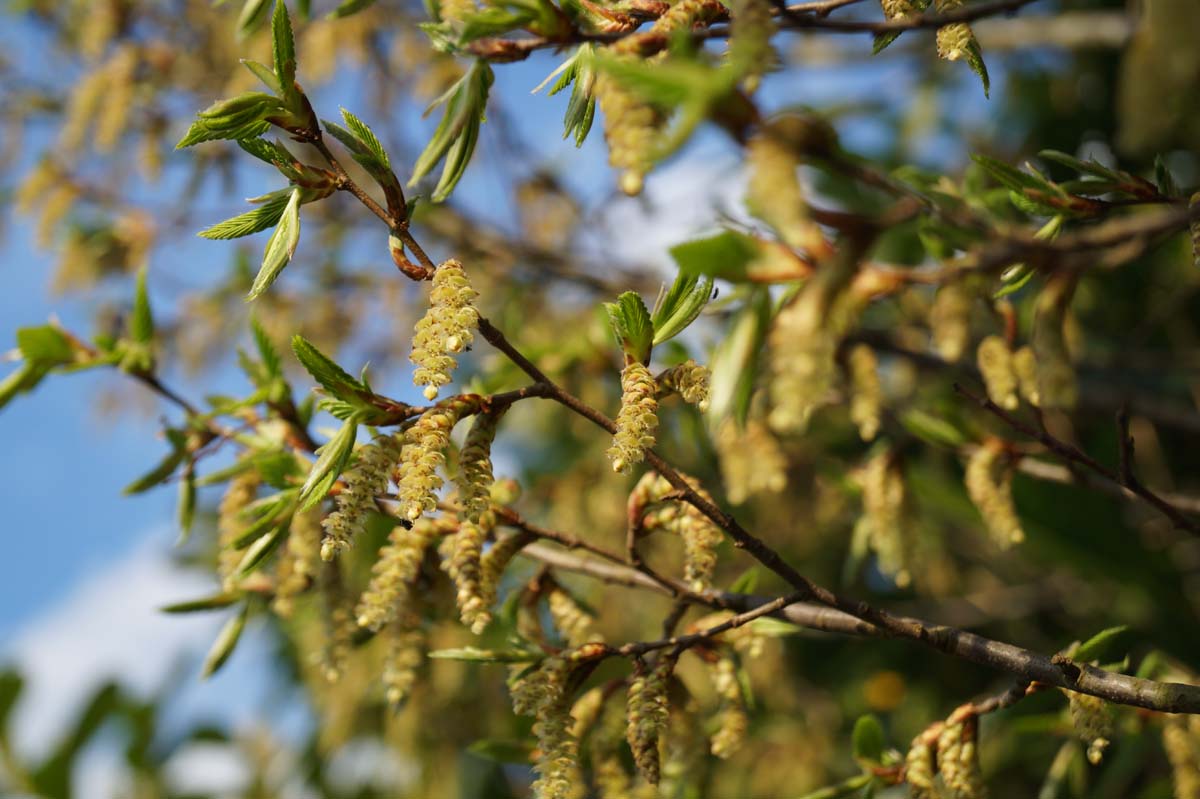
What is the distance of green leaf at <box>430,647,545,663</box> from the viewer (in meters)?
1.42

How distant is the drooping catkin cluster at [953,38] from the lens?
3.78 feet

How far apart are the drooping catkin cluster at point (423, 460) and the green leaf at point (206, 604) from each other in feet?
2.88

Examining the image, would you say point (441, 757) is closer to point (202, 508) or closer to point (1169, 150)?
point (202, 508)

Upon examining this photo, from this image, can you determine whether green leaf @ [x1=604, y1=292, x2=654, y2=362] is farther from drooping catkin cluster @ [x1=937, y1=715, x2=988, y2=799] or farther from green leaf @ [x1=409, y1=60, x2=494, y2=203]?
drooping catkin cluster @ [x1=937, y1=715, x2=988, y2=799]

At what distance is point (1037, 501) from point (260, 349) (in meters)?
2.54

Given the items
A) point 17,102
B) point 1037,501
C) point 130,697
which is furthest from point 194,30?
point 1037,501

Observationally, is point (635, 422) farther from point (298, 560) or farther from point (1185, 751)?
point (1185, 751)

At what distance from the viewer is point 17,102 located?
4.30m

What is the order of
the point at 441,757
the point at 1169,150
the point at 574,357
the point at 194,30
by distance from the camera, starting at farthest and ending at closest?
the point at 194,30 → the point at 1169,150 → the point at 441,757 → the point at 574,357

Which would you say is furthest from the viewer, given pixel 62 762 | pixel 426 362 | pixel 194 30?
pixel 194 30

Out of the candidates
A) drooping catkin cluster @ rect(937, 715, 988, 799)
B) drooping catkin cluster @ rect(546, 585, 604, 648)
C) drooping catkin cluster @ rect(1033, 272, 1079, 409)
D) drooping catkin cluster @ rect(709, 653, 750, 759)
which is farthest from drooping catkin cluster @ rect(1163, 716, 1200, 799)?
drooping catkin cluster @ rect(546, 585, 604, 648)

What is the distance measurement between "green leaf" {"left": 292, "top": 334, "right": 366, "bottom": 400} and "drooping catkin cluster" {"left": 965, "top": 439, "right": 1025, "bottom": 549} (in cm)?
121

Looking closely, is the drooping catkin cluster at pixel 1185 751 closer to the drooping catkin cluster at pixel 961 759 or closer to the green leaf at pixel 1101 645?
the green leaf at pixel 1101 645

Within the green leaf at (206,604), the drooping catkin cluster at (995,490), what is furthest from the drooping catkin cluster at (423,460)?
the drooping catkin cluster at (995,490)
